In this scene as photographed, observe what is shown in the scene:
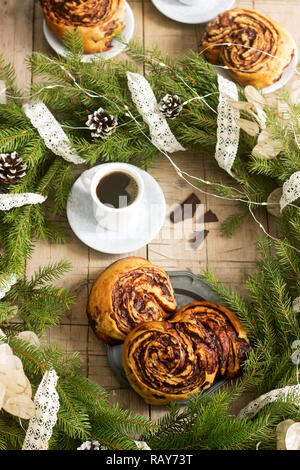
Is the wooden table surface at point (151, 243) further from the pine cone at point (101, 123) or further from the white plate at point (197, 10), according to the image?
the pine cone at point (101, 123)

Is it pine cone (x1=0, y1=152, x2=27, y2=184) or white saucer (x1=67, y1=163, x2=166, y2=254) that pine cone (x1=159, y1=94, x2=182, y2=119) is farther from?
pine cone (x1=0, y1=152, x2=27, y2=184)

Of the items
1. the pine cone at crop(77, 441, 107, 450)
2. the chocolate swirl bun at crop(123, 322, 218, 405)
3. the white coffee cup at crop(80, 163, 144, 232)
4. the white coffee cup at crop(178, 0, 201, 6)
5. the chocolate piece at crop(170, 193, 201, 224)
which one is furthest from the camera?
the white coffee cup at crop(178, 0, 201, 6)

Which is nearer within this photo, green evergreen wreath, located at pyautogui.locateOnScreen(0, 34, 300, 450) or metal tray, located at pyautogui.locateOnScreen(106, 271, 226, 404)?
green evergreen wreath, located at pyautogui.locateOnScreen(0, 34, 300, 450)

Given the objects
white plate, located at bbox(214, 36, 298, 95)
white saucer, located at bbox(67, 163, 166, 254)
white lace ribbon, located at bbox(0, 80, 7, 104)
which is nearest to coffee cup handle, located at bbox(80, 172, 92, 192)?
white saucer, located at bbox(67, 163, 166, 254)

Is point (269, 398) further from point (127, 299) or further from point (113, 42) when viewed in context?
point (113, 42)

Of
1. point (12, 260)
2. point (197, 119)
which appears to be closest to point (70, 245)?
point (12, 260)

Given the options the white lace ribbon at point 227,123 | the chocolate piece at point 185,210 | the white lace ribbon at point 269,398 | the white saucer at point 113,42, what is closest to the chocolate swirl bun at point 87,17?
the white saucer at point 113,42
